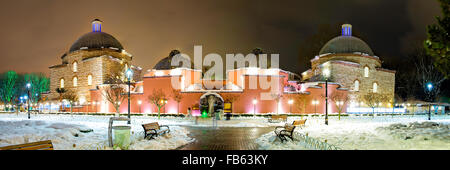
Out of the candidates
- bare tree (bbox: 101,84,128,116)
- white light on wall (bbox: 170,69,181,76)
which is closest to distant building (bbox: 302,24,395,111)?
white light on wall (bbox: 170,69,181,76)

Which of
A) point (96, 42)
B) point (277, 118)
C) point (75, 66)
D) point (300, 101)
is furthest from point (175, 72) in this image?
point (277, 118)

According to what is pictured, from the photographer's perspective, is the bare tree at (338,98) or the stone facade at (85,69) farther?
the stone facade at (85,69)

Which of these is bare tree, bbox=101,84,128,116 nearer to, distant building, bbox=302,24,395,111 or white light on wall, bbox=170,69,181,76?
white light on wall, bbox=170,69,181,76

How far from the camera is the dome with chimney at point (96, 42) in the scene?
129 ft

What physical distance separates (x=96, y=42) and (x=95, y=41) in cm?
27

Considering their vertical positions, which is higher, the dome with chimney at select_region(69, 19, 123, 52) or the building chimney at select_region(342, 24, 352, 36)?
the building chimney at select_region(342, 24, 352, 36)

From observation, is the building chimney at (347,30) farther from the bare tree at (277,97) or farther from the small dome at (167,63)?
the small dome at (167,63)

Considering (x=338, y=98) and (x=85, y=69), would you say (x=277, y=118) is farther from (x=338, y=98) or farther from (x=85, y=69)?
(x=85, y=69)

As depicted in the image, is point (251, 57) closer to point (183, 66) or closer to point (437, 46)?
point (183, 66)

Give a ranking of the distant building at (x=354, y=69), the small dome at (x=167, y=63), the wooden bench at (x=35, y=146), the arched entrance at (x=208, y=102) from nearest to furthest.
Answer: the wooden bench at (x=35, y=146) → the arched entrance at (x=208, y=102) → the small dome at (x=167, y=63) → the distant building at (x=354, y=69)

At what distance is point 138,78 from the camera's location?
44.3m

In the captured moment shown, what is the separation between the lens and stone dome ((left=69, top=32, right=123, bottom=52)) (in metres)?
39.3

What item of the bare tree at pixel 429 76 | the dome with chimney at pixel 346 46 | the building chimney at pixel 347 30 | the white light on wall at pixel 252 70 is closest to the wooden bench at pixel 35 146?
the white light on wall at pixel 252 70
